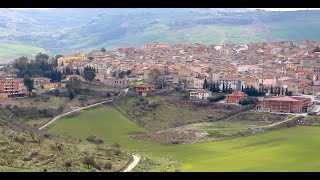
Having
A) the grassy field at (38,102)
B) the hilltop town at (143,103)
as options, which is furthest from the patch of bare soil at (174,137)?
the grassy field at (38,102)

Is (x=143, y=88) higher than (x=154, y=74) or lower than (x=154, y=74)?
lower

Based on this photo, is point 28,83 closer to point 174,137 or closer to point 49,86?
point 49,86

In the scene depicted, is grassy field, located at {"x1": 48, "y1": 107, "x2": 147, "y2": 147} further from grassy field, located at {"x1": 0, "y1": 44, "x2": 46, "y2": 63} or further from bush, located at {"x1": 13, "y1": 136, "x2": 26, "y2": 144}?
grassy field, located at {"x1": 0, "y1": 44, "x2": 46, "y2": 63}

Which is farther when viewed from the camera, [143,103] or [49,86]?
[49,86]

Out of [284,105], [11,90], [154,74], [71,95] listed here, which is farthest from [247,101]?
[11,90]

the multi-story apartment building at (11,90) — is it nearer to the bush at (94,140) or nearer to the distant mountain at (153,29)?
the bush at (94,140)

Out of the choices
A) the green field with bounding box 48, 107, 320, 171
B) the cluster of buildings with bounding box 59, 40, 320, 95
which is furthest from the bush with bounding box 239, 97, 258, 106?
the green field with bounding box 48, 107, 320, 171
